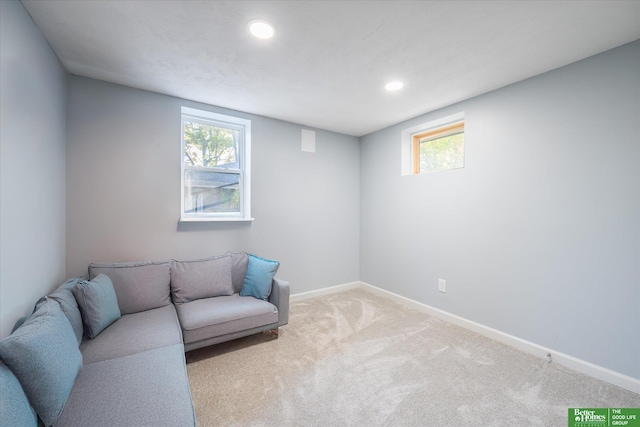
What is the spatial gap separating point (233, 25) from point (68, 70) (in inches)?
66.6

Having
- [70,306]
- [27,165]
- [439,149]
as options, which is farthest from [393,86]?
[70,306]

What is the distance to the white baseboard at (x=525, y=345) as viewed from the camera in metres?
1.88

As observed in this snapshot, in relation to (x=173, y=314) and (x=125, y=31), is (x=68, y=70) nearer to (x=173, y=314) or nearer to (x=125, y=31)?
(x=125, y=31)

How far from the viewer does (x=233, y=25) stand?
5.56 feet

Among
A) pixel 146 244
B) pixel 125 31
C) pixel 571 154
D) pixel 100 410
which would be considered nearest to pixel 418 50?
pixel 571 154

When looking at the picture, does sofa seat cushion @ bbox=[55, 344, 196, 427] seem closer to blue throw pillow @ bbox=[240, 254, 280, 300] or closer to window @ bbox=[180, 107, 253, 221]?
blue throw pillow @ bbox=[240, 254, 280, 300]

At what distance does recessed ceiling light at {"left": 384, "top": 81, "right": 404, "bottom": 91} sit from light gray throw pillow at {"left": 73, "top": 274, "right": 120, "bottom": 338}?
289cm

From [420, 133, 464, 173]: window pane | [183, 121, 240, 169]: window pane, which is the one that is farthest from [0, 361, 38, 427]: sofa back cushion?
[420, 133, 464, 173]: window pane

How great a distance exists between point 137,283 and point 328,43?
2.45 meters

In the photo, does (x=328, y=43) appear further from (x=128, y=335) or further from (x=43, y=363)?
(x=128, y=335)

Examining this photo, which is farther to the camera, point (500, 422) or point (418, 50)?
point (418, 50)

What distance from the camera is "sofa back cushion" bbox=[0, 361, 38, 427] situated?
87cm

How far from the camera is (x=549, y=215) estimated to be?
2232 millimetres

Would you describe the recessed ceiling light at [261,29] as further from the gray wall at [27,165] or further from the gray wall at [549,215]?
the gray wall at [549,215]
